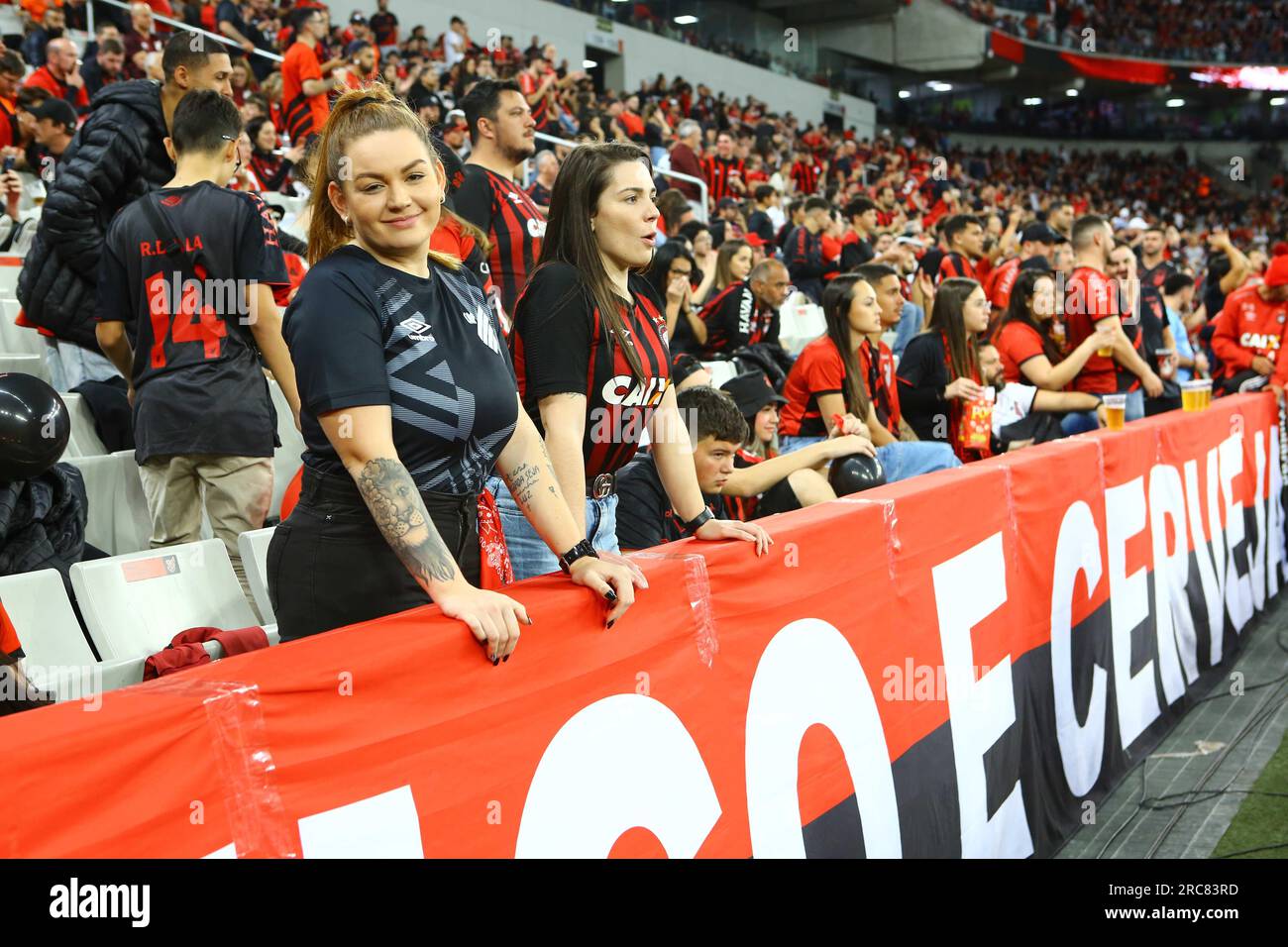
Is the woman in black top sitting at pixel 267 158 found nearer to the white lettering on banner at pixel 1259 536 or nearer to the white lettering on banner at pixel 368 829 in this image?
the white lettering on banner at pixel 1259 536

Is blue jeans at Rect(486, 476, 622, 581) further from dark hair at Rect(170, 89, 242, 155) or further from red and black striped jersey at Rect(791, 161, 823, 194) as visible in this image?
red and black striped jersey at Rect(791, 161, 823, 194)

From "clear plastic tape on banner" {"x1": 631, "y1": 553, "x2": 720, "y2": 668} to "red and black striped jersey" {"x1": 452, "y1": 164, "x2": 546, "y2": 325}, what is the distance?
166 cm

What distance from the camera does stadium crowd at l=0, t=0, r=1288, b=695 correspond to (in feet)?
6.98

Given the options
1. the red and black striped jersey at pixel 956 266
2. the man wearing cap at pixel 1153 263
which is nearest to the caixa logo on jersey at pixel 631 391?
the red and black striped jersey at pixel 956 266

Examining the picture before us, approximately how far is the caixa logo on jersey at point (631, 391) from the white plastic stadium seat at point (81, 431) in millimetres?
2764

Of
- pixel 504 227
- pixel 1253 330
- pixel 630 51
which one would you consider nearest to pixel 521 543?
pixel 504 227

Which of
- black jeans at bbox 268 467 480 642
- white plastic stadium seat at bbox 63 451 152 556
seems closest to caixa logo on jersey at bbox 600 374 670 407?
black jeans at bbox 268 467 480 642

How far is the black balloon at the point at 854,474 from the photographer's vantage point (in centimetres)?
482

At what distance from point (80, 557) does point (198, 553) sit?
463mm

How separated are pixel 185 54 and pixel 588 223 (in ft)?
6.59

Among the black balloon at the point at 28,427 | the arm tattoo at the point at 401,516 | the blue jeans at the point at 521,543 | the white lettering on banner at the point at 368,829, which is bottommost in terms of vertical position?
the white lettering on banner at the point at 368,829
